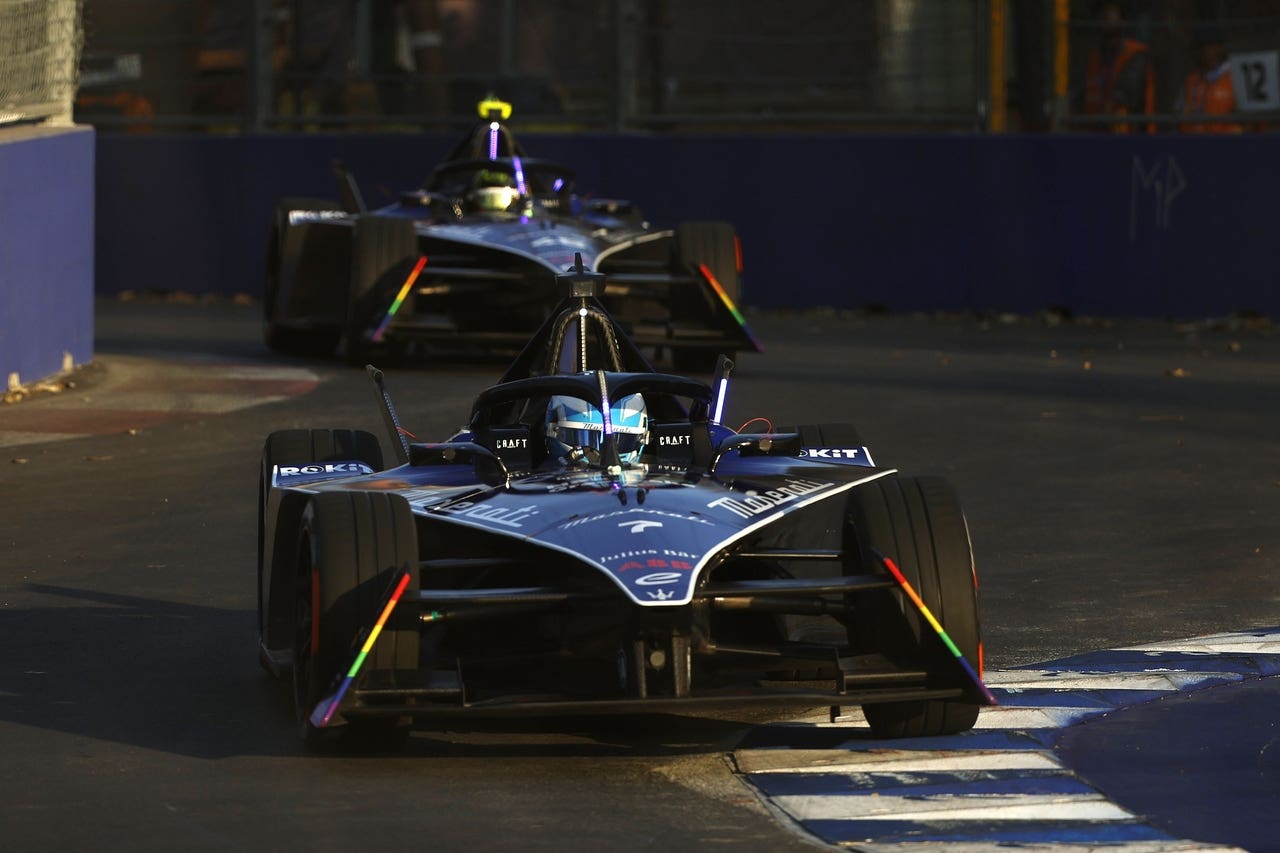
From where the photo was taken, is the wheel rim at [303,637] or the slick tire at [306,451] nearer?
the wheel rim at [303,637]

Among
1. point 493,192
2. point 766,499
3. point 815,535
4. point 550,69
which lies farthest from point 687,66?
point 766,499

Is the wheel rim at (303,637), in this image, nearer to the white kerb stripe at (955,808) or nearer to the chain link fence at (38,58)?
the white kerb stripe at (955,808)

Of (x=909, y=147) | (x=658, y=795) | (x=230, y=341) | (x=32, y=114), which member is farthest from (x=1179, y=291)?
(x=658, y=795)

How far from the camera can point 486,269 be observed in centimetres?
1661

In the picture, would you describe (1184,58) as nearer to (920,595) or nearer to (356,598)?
(920,595)

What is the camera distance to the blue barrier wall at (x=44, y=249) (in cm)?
1491

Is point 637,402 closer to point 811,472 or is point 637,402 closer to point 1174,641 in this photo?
point 811,472

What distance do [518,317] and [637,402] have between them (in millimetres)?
8891

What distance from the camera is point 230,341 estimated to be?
19.4m

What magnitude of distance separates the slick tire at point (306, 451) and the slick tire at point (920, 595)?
6.35 feet

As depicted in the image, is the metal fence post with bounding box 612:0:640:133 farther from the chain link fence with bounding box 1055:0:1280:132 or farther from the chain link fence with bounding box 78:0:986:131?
the chain link fence with bounding box 1055:0:1280:132

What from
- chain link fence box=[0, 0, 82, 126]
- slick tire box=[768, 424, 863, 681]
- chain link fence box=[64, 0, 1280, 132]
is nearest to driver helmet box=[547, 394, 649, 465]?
slick tire box=[768, 424, 863, 681]

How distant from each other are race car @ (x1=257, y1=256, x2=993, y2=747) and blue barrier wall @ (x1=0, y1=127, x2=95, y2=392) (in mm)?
7736

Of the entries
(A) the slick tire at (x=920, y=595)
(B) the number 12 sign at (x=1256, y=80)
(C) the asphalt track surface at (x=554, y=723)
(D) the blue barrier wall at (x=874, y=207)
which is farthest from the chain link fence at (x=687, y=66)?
(A) the slick tire at (x=920, y=595)
